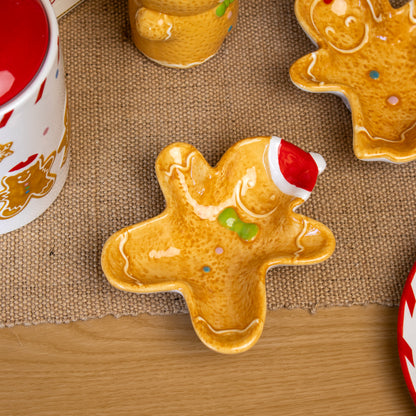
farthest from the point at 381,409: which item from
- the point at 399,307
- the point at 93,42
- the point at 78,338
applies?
the point at 93,42

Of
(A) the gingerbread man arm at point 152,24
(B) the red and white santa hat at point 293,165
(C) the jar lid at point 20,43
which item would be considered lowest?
(B) the red and white santa hat at point 293,165

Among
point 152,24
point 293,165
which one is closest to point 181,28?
point 152,24

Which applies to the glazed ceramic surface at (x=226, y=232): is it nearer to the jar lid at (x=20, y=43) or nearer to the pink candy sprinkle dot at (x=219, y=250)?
the pink candy sprinkle dot at (x=219, y=250)

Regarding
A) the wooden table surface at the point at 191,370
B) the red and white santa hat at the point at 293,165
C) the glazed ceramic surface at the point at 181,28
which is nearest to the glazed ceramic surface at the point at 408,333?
the wooden table surface at the point at 191,370

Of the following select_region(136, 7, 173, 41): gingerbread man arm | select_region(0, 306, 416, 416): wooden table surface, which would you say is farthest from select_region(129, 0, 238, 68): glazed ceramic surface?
select_region(0, 306, 416, 416): wooden table surface

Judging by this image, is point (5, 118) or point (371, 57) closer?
point (5, 118)

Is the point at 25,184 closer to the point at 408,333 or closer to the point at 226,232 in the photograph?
the point at 226,232

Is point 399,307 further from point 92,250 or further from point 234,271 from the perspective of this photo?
point 92,250
